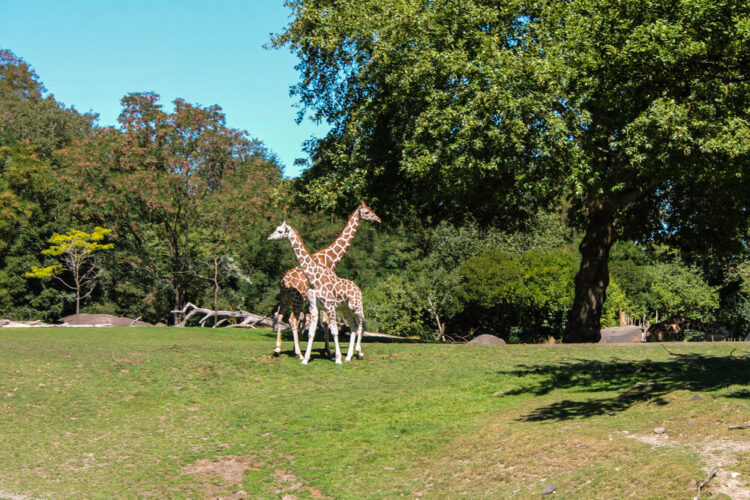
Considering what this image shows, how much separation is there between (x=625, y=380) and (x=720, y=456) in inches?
222

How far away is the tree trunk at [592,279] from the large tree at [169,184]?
68.4 feet

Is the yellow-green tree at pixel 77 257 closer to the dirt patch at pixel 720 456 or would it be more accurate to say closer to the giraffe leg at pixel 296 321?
the giraffe leg at pixel 296 321

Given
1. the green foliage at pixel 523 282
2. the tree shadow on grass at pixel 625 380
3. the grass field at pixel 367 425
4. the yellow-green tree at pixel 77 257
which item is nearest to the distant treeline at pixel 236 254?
the green foliage at pixel 523 282

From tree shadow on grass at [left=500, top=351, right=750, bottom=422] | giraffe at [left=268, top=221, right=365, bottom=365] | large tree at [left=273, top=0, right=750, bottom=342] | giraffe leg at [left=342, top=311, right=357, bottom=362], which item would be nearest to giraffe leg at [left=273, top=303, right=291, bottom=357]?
giraffe at [left=268, top=221, right=365, bottom=365]

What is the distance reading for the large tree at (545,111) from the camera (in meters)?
12.6

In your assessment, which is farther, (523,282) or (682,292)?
(682,292)

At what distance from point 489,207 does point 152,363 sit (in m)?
11.3

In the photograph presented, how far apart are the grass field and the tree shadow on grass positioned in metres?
0.05

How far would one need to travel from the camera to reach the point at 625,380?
41.5ft

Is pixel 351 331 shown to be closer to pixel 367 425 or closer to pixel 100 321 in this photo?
pixel 367 425

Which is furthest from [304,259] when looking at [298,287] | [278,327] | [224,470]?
[224,470]

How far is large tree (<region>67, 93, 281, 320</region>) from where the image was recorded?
116ft

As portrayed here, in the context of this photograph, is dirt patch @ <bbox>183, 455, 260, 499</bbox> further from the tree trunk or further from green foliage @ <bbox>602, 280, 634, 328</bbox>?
green foliage @ <bbox>602, 280, 634, 328</bbox>

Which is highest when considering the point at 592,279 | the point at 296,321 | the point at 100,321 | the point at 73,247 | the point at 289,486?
the point at 73,247
